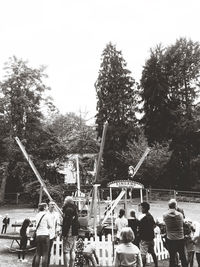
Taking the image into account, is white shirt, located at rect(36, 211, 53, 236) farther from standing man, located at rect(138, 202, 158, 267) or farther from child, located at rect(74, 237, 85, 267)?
standing man, located at rect(138, 202, 158, 267)

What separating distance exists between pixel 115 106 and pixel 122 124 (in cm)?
235

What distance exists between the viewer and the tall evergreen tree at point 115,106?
3591 centimetres

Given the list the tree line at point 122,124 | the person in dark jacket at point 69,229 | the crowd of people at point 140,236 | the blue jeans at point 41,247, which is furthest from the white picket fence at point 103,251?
the tree line at point 122,124

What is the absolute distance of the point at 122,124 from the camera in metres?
37.5

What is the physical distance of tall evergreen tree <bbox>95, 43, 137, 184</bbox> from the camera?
35.9 meters

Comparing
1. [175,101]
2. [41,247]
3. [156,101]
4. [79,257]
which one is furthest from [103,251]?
[175,101]

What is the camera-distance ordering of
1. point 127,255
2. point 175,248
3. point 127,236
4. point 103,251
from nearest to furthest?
point 127,255 < point 127,236 < point 175,248 < point 103,251

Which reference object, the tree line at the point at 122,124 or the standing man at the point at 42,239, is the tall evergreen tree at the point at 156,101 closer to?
the tree line at the point at 122,124

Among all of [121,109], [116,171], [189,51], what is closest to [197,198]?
[116,171]

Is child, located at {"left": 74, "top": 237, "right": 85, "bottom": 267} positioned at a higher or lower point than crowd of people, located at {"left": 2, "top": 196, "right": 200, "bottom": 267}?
lower

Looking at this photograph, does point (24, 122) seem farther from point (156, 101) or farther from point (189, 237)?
point (189, 237)

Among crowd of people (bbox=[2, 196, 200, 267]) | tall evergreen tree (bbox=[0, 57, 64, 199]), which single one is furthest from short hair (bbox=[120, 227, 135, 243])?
tall evergreen tree (bbox=[0, 57, 64, 199])

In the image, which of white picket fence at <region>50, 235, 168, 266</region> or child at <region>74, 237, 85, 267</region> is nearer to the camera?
child at <region>74, 237, 85, 267</region>

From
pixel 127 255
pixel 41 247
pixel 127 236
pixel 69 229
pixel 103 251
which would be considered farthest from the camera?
pixel 103 251
